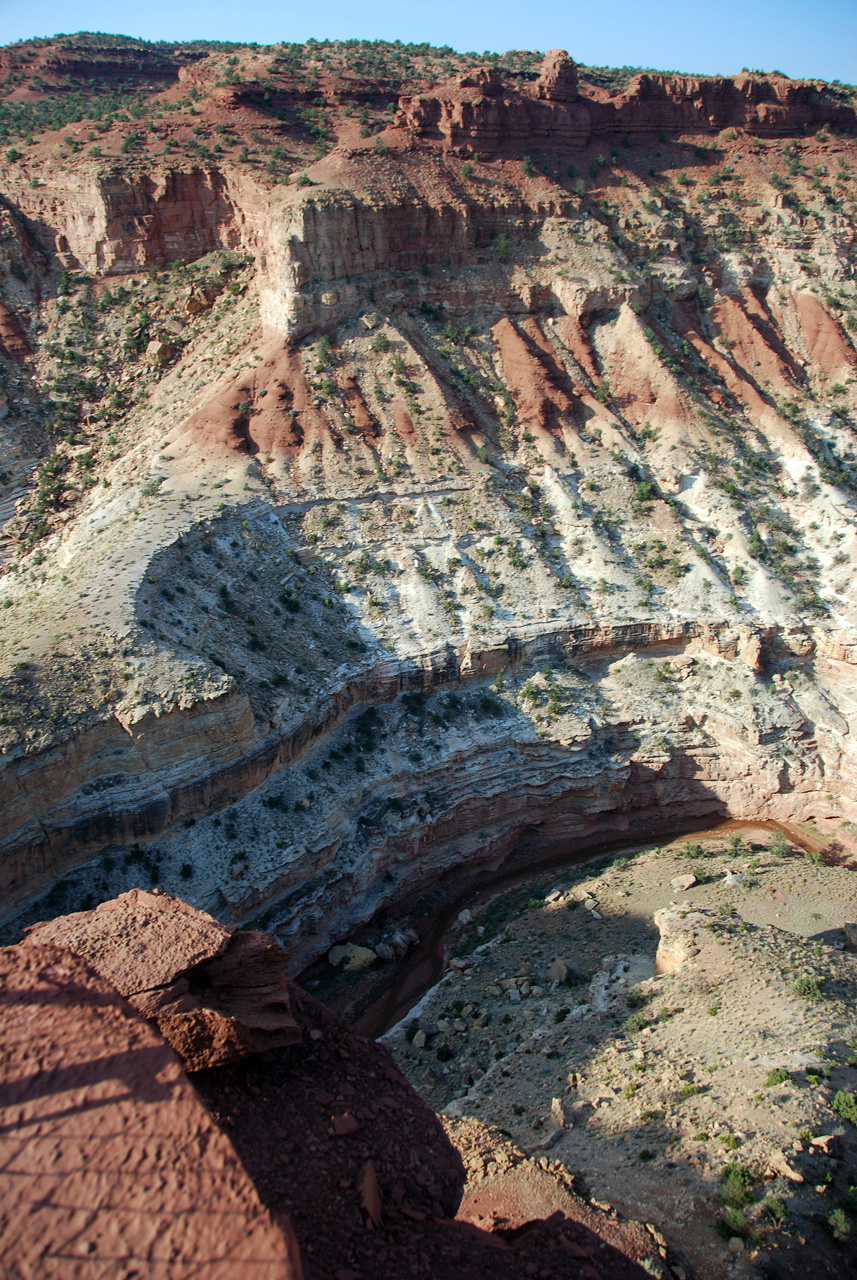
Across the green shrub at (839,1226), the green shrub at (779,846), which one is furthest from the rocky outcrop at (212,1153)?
the green shrub at (779,846)

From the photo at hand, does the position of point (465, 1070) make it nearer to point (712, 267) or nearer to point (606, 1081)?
point (606, 1081)

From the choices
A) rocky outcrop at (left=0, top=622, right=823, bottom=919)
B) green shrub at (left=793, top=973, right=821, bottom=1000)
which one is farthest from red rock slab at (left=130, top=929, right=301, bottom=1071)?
green shrub at (left=793, top=973, right=821, bottom=1000)

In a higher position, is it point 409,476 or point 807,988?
point 409,476

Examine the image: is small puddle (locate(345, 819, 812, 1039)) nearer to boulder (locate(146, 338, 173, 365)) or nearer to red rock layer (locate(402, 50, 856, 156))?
boulder (locate(146, 338, 173, 365))

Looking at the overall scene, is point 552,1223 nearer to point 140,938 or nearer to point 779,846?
point 140,938

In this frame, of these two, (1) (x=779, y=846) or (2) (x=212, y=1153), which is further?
(1) (x=779, y=846)

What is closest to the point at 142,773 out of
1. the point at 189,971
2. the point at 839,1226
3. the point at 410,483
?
the point at 189,971
